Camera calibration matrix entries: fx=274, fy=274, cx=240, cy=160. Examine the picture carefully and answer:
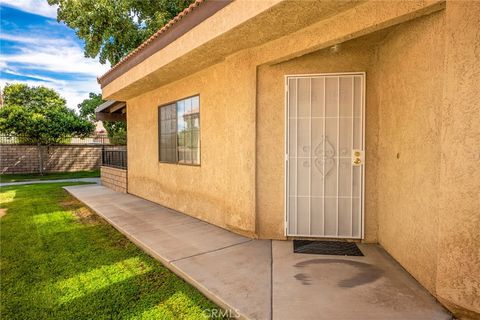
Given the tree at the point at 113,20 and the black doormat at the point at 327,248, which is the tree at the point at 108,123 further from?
the black doormat at the point at 327,248

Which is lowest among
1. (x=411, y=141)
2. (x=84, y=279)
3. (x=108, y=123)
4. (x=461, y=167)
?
(x=84, y=279)

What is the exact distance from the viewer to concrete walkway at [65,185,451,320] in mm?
2719

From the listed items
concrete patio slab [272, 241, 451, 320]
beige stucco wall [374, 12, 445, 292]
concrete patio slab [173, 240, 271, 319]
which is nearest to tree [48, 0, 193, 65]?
beige stucco wall [374, 12, 445, 292]

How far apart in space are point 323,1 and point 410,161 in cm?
225

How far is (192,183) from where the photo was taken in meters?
6.50

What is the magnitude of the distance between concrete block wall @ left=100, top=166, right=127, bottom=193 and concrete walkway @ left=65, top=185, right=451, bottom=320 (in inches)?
200

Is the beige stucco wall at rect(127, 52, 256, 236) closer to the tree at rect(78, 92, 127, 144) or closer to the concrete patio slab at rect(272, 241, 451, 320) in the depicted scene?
the concrete patio slab at rect(272, 241, 451, 320)

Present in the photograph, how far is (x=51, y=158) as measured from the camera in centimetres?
1842

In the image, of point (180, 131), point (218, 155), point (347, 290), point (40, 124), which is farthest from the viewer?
point (40, 124)

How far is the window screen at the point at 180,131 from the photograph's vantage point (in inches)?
257

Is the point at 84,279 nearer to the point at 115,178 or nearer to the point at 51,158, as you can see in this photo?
the point at 115,178

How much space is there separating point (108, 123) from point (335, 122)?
16.7 meters

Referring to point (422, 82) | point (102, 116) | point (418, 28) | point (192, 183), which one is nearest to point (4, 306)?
point (192, 183)

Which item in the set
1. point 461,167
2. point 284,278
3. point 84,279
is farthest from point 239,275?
point 461,167
